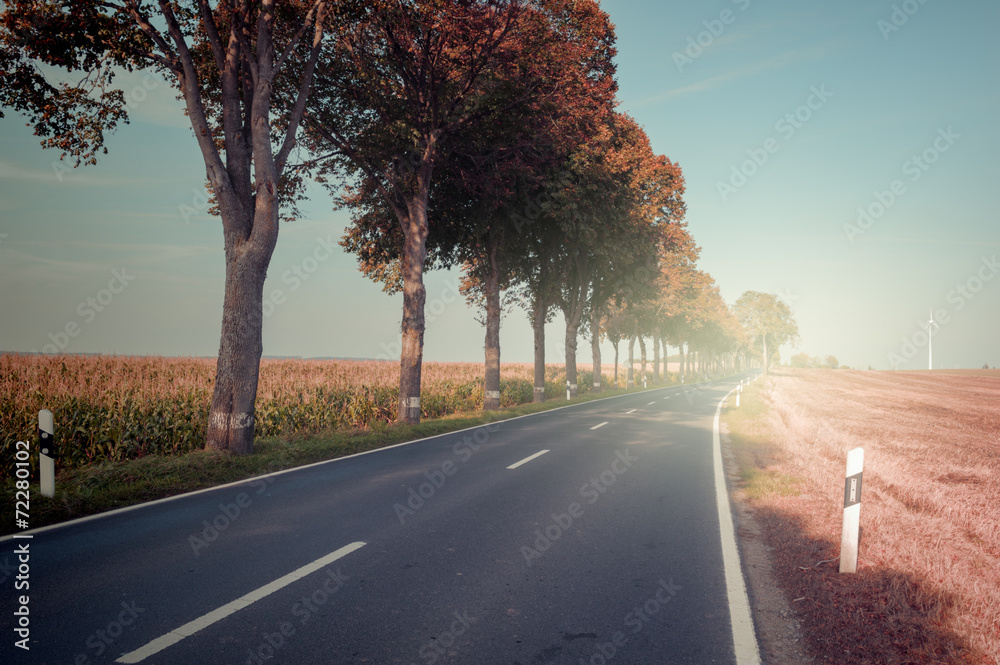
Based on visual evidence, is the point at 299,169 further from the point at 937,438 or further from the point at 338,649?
the point at 937,438

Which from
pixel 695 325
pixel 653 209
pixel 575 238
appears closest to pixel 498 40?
pixel 575 238

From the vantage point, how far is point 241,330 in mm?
10125

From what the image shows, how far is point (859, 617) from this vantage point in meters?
3.81

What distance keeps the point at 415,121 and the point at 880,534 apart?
49.6 feet

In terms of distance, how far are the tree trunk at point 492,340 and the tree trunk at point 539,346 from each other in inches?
202

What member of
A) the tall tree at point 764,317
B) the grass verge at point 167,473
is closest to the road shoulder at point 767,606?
the grass verge at point 167,473

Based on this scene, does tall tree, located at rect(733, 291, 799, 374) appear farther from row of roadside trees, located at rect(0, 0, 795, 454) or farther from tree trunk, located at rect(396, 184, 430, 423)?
tree trunk, located at rect(396, 184, 430, 423)
